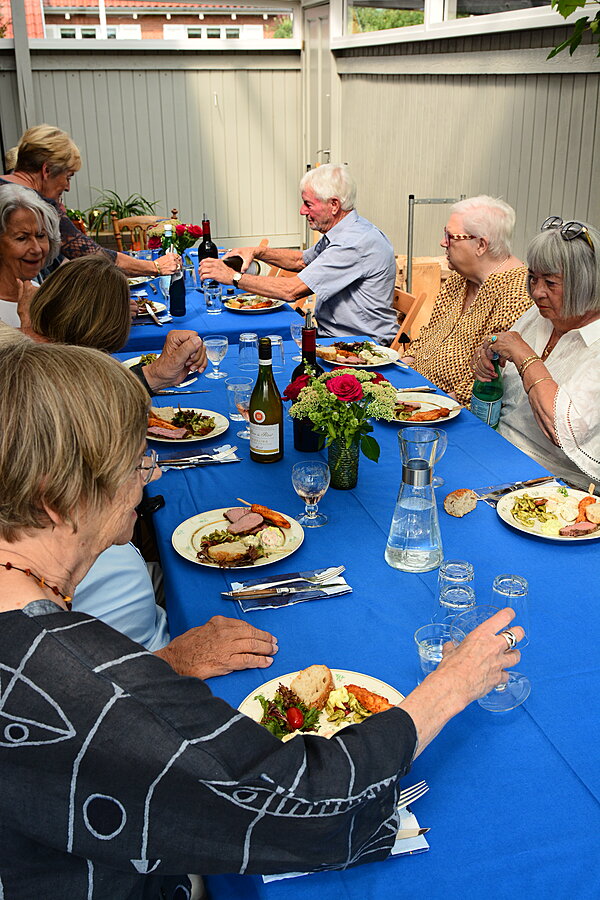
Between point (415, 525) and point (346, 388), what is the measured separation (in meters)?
0.39

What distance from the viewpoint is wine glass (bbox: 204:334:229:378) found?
120 inches

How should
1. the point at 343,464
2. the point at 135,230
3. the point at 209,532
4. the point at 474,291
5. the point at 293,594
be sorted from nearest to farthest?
the point at 293,594
the point at 209,532
the point at 343,464
the point at 474,291
the point at 135,230

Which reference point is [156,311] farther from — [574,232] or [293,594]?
[293,594]

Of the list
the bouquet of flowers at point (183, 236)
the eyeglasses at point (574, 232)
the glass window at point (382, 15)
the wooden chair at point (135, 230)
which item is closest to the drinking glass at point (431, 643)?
the eyeglasses at point (574, 232)

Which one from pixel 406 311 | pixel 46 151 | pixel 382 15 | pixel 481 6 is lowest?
pixel 406 311

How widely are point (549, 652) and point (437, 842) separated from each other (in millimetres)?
468

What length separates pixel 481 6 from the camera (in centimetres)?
465

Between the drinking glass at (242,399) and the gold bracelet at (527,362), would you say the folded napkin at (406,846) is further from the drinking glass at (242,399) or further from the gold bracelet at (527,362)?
the gold bracelet at (527,362)

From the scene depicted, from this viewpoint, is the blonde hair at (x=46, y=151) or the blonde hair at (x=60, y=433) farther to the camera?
the blonde hair at (x=46, y=151)

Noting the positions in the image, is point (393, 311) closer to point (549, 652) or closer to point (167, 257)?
point (167, 257)

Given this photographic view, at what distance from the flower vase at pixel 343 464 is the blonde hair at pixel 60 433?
3.46 ft

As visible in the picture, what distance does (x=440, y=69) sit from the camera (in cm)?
538

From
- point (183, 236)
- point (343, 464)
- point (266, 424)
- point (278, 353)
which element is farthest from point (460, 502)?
point (183, 236)

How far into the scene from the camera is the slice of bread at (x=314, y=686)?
127 cm
